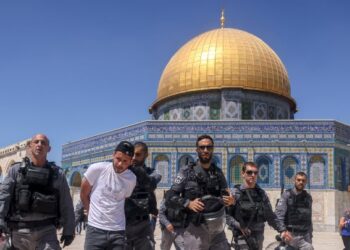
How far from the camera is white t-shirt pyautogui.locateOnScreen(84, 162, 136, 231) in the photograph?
4.34 meters

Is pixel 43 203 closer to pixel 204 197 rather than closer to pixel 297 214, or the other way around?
pixel 204 197

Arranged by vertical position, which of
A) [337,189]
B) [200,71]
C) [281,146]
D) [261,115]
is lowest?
[337,189]

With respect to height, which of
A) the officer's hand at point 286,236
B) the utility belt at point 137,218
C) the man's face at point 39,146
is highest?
the man's face at point 39,146

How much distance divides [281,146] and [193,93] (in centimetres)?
624

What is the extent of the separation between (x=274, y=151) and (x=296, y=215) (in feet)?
67.5

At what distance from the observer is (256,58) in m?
31.4

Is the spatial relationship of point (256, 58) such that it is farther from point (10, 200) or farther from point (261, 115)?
point (10, 200)

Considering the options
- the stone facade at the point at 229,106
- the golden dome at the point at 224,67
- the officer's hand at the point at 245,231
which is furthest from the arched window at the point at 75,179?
the officer's hand at the point at 245,231

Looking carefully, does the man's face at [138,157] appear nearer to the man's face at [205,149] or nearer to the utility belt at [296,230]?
the man's face at [205,149]

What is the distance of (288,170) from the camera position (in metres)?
26.4

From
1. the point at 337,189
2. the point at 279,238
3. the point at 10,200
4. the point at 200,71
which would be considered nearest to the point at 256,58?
the point at 200,71

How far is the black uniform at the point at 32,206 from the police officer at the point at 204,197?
940 millimetres

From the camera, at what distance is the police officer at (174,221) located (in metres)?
4.61

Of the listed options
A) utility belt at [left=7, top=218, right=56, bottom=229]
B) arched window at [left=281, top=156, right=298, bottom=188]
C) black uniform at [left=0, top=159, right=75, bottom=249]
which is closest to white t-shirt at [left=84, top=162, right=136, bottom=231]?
black uniform at [left=0, top=159, right=75, bottom=249]
